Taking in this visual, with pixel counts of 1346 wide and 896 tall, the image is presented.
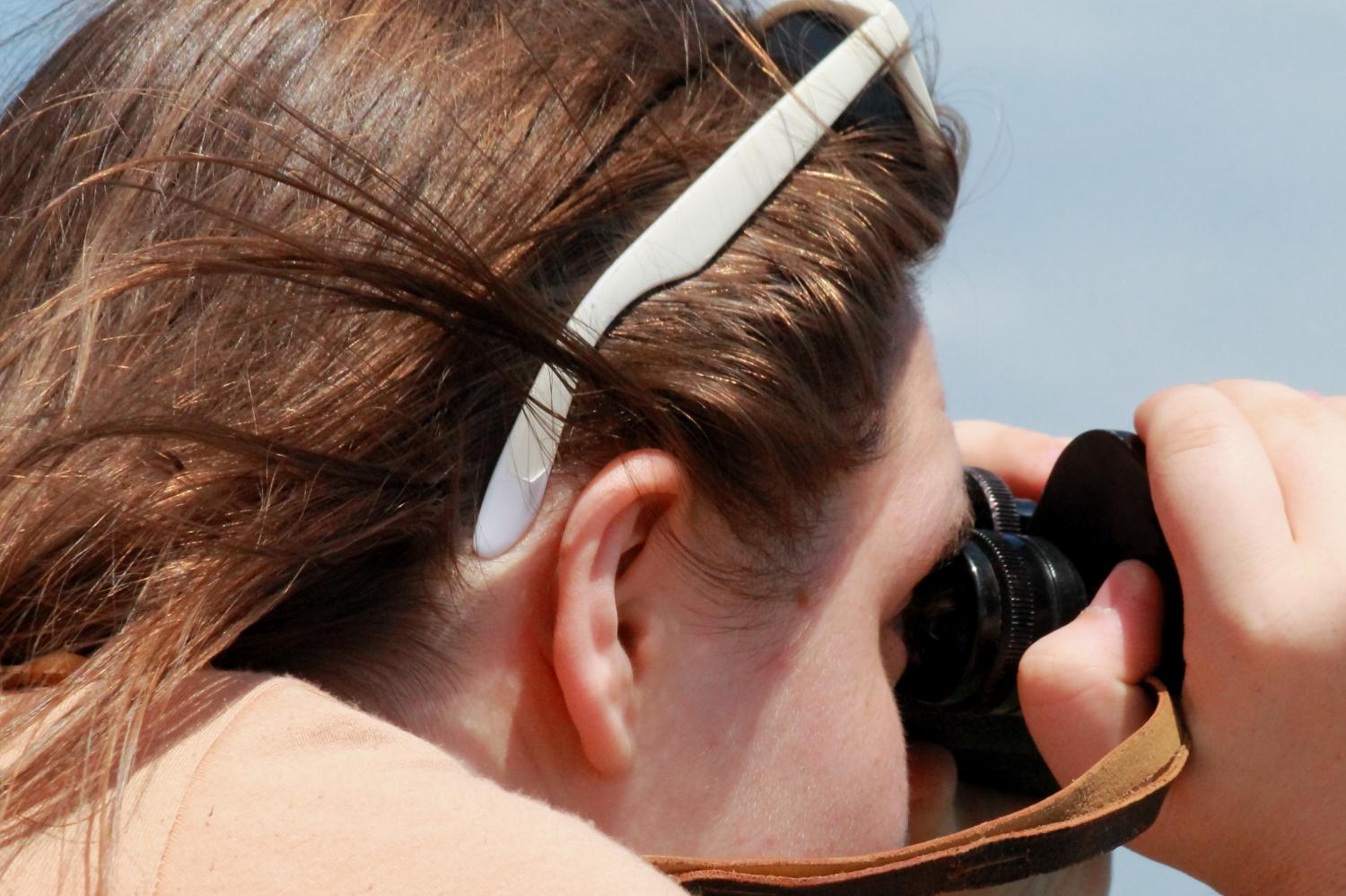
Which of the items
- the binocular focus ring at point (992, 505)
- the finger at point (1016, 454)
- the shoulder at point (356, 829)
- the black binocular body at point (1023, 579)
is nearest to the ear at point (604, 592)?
the shoulder at point (356, 829)

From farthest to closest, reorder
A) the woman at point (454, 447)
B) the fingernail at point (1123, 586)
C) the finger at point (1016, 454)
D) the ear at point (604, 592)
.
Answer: the finger at point (1016, 454)
the fingernail at point (1123, 586)
the ear at point (604, 592)
the woman at point (454, 447)

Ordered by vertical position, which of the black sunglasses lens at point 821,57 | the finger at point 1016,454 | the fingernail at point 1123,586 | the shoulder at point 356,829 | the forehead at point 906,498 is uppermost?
the black sunglasses lens at point 821,57

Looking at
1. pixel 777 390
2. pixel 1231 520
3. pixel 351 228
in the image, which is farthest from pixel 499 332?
pixel 1231 520

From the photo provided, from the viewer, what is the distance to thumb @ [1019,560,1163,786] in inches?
50.1

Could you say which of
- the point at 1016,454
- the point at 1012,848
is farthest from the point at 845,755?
the point at 1016,454

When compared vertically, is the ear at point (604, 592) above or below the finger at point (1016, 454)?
above

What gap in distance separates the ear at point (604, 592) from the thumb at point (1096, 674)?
15.4 inches

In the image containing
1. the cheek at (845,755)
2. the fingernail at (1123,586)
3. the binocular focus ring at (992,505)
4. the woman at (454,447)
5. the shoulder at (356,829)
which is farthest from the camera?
the binocular focus ring at (992,505)

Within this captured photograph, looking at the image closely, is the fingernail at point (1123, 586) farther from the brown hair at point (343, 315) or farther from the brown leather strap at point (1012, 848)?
the brown hair at point (343, 315)

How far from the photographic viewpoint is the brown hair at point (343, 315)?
955 millimetres

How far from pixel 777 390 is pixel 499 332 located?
0.76ft

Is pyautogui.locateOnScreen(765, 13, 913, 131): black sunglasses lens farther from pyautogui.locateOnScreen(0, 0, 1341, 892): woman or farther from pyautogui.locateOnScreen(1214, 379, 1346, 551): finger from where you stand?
pyautogui.locateOnScreen(1214, 379, 1346, 551): finger

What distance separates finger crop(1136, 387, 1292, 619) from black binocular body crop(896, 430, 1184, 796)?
0.19 feet

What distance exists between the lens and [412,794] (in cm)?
76
